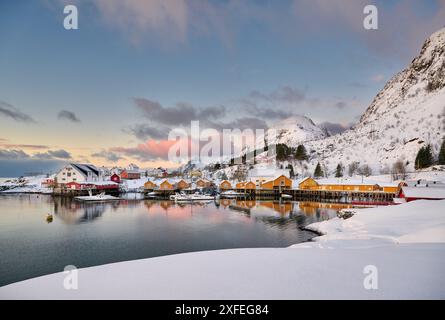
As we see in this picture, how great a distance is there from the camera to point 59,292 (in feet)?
26.3

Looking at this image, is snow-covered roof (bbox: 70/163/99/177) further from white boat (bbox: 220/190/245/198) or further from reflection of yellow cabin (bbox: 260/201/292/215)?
reflection of yellow cabin (bbox: 260/201/292/215)

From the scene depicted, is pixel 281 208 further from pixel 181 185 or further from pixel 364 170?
→ pixel 364 170

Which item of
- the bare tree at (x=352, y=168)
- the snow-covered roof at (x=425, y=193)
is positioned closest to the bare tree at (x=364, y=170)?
the bare tree at (x=352, y=168)

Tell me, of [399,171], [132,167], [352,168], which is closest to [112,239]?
[399,171]

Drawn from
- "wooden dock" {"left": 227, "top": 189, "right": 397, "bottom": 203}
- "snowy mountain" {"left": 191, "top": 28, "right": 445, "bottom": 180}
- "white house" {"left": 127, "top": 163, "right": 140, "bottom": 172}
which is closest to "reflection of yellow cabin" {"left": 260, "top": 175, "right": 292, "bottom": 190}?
"wooden dock" {"left": 227, "top": 189, "right": 397, "bottom": 203}

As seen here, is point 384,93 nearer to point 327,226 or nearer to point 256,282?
point 327,226

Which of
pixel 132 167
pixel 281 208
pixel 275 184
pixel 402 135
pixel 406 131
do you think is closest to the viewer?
pixel 281 208

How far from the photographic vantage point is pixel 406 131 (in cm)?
10675

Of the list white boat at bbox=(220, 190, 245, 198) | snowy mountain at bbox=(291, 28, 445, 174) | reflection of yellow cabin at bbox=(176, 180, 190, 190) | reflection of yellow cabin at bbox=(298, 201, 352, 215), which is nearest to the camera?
reflection of yellow cabin at bbox=(298, 201, 352, 215)

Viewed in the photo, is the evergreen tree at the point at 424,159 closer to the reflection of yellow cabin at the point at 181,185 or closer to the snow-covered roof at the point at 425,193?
the snow-covered roof at the point at 425,193

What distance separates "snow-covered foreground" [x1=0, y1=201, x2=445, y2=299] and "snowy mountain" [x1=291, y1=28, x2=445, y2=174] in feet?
295

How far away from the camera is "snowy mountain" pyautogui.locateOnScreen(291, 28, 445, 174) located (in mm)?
94562

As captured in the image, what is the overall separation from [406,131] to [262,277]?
122m
